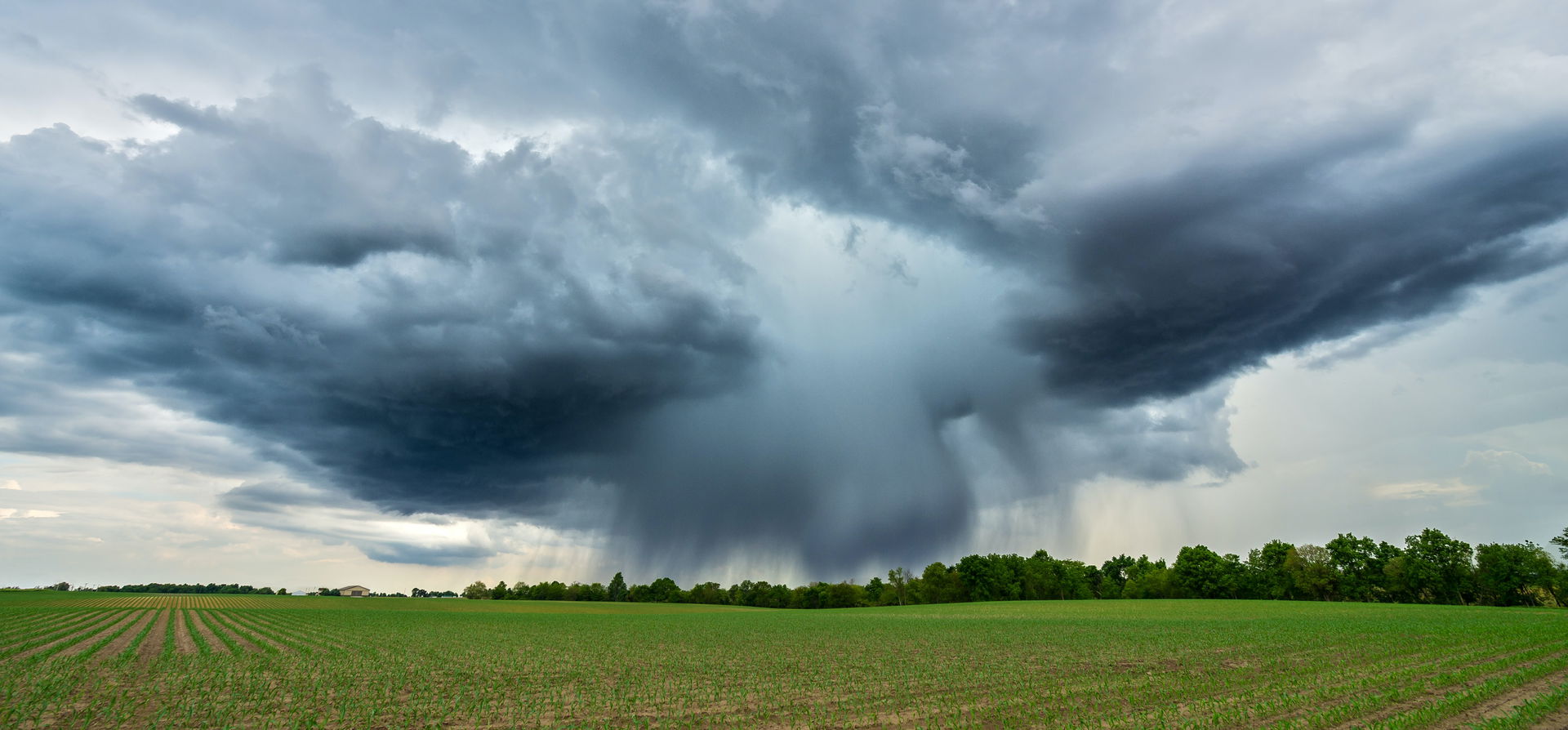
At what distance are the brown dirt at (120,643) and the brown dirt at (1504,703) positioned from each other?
57590mm

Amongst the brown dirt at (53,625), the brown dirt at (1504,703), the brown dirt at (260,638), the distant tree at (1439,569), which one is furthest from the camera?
the distant tree at (1439,569)

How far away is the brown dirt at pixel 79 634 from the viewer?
37.4 meters

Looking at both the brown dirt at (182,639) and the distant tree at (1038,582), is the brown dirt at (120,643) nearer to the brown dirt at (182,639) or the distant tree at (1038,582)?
the brown dirt at (182,639)

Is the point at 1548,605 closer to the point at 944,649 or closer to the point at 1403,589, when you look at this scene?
the point at 1403,589

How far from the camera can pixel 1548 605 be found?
382 feet

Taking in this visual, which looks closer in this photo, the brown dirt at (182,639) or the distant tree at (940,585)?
the brown dirt at (182,639)

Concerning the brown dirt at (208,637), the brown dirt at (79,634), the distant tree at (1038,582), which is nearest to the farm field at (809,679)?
the brown dirt at (79,634)

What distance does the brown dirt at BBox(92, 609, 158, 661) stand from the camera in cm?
3775

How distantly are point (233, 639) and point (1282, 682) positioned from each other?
63.9m

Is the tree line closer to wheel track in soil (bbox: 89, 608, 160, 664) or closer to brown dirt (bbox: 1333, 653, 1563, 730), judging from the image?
brown dirt (bbox: 1333, 653, 1563, 730)

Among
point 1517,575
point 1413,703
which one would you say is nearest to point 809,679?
point 1413,703

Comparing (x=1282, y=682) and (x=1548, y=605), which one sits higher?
(x=1282, y=682)

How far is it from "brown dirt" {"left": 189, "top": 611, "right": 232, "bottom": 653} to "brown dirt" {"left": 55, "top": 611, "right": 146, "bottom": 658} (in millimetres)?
5228

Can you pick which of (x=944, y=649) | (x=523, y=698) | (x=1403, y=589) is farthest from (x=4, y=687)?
(x=1403, y=589)
